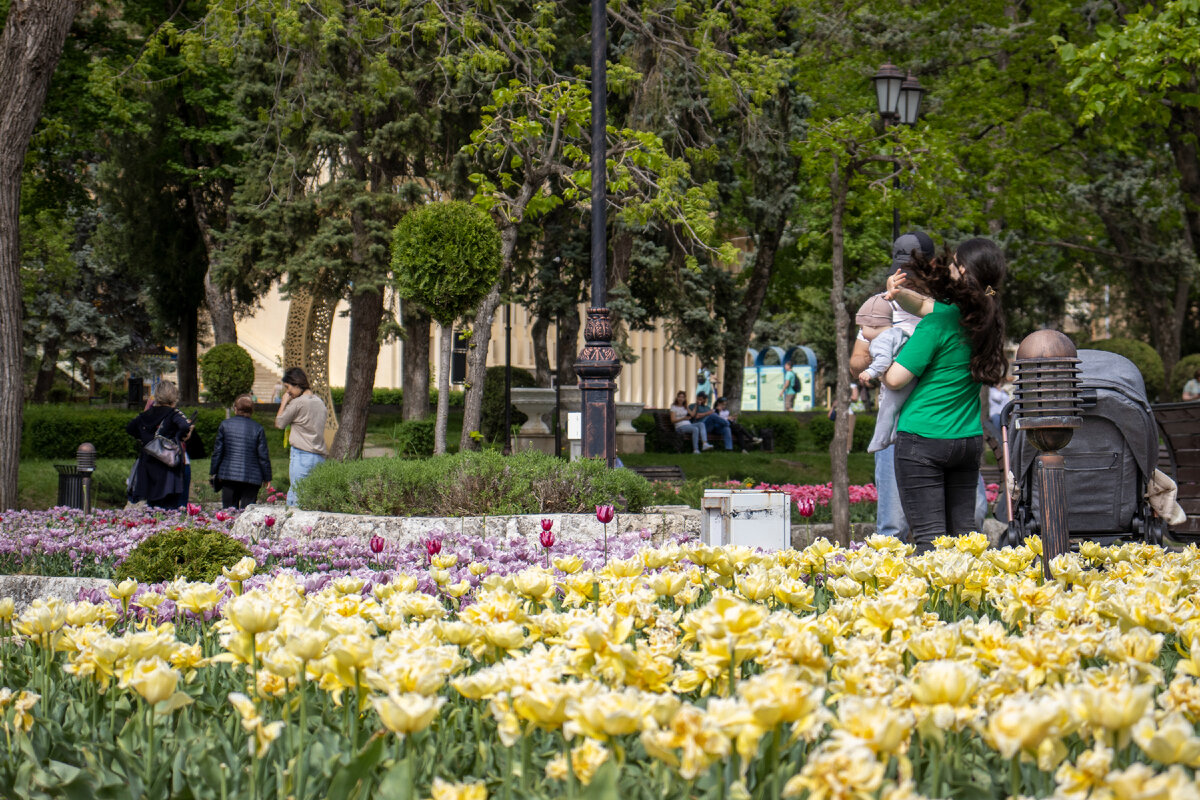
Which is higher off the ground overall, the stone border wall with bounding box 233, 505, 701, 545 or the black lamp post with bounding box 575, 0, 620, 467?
the black lamp post with bounding box 575, 0, 620, 467

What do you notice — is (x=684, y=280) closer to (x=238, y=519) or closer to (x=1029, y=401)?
(x=238, y=519)

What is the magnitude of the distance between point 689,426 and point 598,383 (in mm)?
14472

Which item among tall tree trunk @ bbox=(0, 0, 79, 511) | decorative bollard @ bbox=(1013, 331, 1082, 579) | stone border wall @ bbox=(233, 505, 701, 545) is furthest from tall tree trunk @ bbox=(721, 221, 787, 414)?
decorative bollard @ bbox=(1013, 331, 1082, 579)

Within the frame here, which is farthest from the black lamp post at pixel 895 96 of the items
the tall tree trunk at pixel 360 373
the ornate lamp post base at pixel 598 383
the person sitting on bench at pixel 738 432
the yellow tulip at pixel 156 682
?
the person sitting on bench at pixel 738 432

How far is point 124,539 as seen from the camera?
8.47 meters

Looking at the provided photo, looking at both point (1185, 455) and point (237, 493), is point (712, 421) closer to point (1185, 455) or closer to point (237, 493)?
point (237, 493)

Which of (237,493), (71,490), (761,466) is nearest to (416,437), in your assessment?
(761,466)

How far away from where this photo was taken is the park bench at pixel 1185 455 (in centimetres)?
703

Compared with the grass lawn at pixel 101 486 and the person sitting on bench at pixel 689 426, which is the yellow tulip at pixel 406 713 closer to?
the grass lawn at pixel 101 486

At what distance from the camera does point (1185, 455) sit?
279 inches

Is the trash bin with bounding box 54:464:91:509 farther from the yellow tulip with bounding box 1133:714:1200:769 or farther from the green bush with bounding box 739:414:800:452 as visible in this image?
the green bush with bounding box 739:414:800:452

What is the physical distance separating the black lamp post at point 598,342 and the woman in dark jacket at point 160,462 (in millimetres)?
4546

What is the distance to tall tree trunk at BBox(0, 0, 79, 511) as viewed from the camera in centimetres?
1075

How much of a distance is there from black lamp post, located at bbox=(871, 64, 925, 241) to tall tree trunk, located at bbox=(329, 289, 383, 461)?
390 inches
